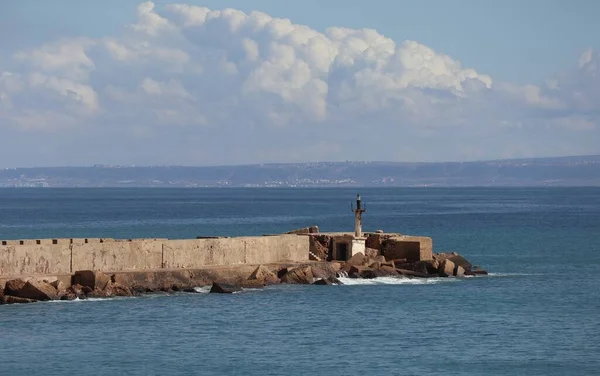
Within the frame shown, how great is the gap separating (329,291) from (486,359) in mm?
11291

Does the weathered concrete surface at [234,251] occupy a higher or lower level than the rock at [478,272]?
higher

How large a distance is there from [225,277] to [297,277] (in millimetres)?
2609

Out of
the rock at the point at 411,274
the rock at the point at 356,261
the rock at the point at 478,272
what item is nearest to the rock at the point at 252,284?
the rock at the point at 356,261

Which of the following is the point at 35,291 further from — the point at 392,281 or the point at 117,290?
the point at 392,281

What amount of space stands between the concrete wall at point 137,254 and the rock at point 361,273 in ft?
5.52

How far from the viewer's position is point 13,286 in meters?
32.1

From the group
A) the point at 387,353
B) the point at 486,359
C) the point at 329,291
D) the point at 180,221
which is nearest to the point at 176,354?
the point at 387,353

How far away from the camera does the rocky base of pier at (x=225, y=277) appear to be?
3259 centimetres

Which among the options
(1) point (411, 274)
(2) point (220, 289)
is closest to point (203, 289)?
(2) point (220, 289)

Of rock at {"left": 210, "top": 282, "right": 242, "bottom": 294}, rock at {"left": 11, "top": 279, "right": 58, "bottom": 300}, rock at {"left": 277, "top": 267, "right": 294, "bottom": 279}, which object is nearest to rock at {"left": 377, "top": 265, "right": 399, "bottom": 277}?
rock at {"left": 277, "top": 267, "right": 294, "bottom": 279}

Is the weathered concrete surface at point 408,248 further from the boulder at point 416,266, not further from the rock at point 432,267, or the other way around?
the rock at point 432,267

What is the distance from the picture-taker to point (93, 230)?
262ft

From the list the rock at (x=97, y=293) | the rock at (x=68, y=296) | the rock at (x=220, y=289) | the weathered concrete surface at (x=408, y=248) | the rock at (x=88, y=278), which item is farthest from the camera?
the weathered concrete surface at (x=408, y=248)

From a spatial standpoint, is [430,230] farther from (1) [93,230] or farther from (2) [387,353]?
(2) [387,353]
